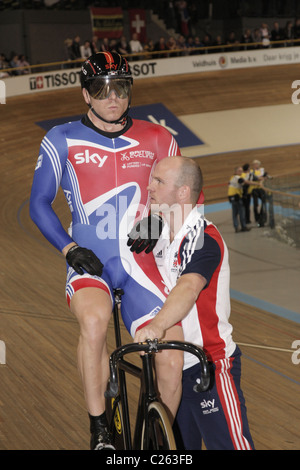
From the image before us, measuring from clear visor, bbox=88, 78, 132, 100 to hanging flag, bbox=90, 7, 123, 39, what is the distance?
56.9ft

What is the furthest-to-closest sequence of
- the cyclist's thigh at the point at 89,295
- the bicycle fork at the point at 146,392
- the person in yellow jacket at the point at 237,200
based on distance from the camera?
the person in yellow jacket at the point at 237,200
the cyclist's thigh at the point at 89,295
the bicycle fork at the point at 146,392

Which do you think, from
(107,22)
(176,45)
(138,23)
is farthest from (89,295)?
A: (138,23)

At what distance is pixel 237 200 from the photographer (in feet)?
37.6

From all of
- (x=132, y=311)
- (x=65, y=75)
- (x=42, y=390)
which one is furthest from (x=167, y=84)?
(x=132, y=311)

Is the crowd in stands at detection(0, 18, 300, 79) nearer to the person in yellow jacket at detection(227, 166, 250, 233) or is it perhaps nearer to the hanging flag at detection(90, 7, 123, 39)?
the hanging flag at detection(90, 7, 123, 39)

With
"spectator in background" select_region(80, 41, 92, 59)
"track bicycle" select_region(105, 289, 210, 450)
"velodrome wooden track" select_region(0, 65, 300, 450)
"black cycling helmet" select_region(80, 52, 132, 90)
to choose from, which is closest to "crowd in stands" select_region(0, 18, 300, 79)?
"spectator in background" select_region(80, 41, 92, 59)

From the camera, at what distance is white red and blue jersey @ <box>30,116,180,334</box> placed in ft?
9.13

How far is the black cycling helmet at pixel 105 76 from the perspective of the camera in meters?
2.83

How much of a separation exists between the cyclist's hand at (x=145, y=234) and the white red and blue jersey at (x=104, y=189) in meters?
0.11

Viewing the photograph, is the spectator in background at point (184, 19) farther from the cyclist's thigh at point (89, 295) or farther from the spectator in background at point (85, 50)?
the cyclist's thigh at point (89, 295)

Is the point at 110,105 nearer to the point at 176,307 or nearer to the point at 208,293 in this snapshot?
the point at 208,293

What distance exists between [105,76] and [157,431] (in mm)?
1522

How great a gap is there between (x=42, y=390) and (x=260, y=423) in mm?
1433

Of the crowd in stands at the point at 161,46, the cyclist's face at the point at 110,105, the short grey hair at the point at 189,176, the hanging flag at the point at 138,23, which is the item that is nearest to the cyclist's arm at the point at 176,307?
the short grey hair at the point at 189,176
